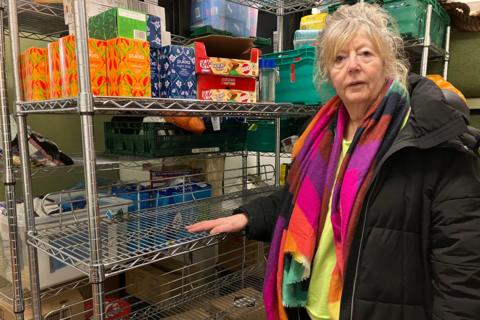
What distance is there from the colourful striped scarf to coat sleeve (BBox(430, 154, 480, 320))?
0.17 meters

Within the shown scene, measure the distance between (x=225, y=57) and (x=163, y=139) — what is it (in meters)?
0.53

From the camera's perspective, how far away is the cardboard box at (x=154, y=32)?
122cm

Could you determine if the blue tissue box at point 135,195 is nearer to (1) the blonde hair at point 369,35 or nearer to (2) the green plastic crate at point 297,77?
(2) the green plastic crate at point 297,77

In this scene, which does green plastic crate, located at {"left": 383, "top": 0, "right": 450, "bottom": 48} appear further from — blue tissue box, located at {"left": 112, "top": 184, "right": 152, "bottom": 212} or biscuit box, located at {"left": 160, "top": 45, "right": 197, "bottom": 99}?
blue tissue box, located at {"left": 112, "top": 184, "right": 152, "bottom": 212}

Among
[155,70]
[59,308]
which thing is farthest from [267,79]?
[59,308]

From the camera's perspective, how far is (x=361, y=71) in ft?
3.43

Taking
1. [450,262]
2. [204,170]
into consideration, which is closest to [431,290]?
[450,262]

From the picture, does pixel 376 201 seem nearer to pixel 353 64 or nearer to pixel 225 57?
pixel 353 64

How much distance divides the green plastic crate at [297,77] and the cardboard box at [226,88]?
308 millimetres

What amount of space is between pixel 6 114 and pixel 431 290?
1464 mm

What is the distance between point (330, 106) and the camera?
124 centimetres

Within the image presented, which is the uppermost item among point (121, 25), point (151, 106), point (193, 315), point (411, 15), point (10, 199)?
point (411, 15)

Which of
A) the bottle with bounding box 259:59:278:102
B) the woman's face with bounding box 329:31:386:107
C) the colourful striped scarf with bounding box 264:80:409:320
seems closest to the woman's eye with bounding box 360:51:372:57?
the woman's face with bounding box 329:31:386:107

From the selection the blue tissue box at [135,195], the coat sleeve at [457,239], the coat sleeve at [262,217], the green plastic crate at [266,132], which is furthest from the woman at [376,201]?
the green plastic crate at [266,132]
